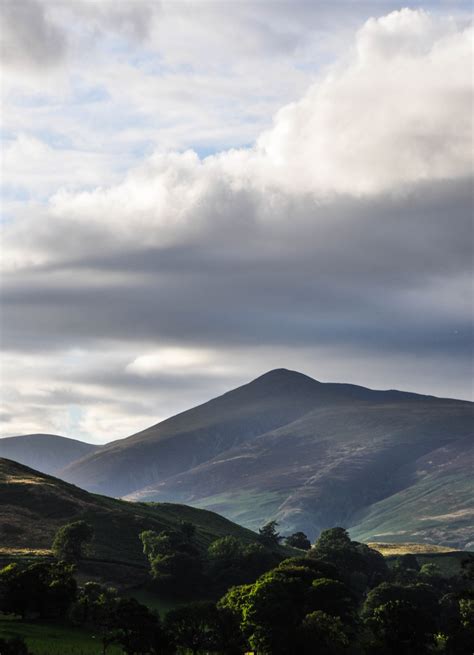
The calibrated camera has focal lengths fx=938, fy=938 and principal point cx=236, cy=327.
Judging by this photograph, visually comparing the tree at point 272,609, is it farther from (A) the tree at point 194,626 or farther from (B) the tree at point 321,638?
(A) the tree at point 194,626

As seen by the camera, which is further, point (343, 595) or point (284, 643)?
point (343, 595)

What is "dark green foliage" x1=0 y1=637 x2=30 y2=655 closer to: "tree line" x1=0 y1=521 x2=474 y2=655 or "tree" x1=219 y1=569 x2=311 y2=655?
"tree line" x1=0 y1=521 x2=474 y2=655

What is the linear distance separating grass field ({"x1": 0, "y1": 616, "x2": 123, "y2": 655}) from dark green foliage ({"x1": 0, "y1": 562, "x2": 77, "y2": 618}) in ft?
11.5

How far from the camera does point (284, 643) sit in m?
167

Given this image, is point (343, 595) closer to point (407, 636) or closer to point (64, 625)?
point (407, 636)

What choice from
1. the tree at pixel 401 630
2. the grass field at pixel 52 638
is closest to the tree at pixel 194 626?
the grass field at pixel 52 638

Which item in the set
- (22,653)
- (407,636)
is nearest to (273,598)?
(407,636)

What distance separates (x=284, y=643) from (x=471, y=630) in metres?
38.1

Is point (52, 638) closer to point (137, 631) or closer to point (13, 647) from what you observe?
point (137, 631)

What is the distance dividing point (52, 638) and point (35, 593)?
19.5m

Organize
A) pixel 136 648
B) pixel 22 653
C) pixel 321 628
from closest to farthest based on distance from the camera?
pixel 22 653 < pixel 136 648 < pixel 321 628

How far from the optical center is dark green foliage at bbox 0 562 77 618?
18100 centimetres

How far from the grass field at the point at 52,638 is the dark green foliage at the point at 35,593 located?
3501mm

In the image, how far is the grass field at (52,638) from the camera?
154 m
